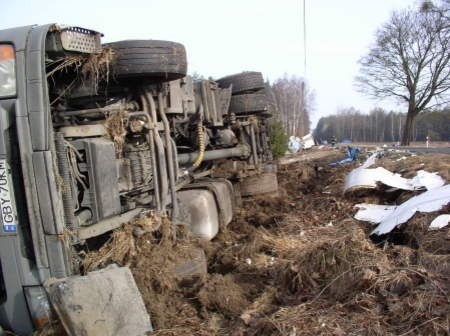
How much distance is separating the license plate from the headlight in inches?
17.5

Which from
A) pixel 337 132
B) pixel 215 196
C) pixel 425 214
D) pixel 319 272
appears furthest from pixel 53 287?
pixel 337 132

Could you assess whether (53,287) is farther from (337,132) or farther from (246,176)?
(337,132)

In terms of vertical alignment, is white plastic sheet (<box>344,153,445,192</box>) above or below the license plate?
below

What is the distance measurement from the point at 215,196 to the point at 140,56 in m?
2.30

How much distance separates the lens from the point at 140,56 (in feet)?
11.7

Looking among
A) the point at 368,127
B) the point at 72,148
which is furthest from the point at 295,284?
the point at 368,127

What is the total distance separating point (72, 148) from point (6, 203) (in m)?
0.53

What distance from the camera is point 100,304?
2641mm

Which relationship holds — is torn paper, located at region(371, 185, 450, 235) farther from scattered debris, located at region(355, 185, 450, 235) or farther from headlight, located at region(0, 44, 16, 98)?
headlight, located at region(0, 44, 16, 98)

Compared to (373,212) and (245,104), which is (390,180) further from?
(245,104)

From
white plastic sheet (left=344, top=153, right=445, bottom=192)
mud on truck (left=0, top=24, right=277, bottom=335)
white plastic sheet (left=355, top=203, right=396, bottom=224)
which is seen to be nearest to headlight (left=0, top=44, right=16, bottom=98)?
mud on truck (left=0, top=24, right=277, bottom=335)

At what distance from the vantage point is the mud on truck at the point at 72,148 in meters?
2.75

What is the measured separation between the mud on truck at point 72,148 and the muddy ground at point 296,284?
0.30 m

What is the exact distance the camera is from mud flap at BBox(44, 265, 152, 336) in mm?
2570
